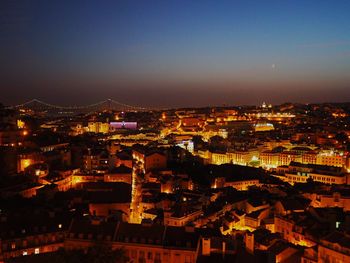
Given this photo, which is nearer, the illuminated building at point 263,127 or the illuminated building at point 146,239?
the illuminated building at point 146,239


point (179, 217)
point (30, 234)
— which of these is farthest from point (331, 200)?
point (30, 234)

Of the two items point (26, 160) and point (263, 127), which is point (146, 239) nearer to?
point (26, 160)

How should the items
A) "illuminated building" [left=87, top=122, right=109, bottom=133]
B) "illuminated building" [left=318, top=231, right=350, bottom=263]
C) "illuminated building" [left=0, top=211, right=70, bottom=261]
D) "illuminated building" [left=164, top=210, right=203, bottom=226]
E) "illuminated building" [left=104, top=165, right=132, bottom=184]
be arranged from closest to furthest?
"illuminated building" [left=318, top=231, right=350, bottom=263] < "illuminated building" [left=0, top=211, right=70, bottom=261] < "illuminated building" [left=164, top=210, right=203, bottom=226] < "illuminated building" [left=104, top=165, right=132, bottom=184] < "illuminated building" [left=87, top=122, right=109, bottom=133]

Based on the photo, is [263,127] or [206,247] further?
[263,127]

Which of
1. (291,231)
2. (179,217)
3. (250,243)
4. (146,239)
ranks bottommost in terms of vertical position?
(291,231)

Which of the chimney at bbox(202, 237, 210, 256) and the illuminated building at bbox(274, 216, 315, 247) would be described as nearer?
the chimney at bbox(202, 237, 210, 256)

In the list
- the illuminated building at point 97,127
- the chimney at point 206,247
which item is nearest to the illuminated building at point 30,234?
the chimney at point 206,247

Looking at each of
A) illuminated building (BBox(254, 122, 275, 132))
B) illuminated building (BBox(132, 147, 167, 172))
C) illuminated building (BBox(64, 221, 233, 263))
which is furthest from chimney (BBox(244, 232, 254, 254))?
→ illuminated building (BBox(254, 122, 275, 132))

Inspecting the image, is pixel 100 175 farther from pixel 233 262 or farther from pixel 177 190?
pixel 233 262

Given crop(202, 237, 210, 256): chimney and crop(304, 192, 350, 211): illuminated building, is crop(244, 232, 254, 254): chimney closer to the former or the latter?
crop(202, 237, 210, 256): chimney

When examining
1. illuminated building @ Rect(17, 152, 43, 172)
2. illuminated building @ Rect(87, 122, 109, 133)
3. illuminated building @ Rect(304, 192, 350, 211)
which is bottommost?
illuminated building @ Rect(87, 122, 109, 133)

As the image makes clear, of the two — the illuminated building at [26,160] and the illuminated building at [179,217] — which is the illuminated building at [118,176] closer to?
the illuminated building at [26,160]
